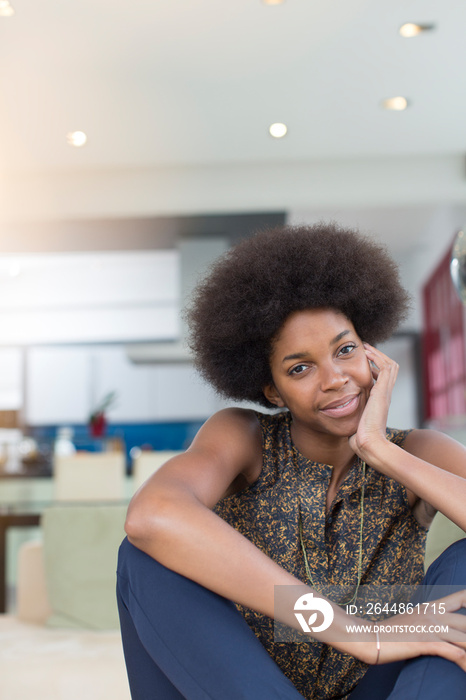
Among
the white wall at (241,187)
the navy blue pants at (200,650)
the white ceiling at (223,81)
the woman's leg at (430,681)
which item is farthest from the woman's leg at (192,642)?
the white wall at (241,187)

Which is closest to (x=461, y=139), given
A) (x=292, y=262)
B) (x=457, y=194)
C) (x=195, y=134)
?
(x=457, y=194)

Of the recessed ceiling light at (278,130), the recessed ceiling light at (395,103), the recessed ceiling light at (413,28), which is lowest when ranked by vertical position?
the recessed ceiling light at (278,130)

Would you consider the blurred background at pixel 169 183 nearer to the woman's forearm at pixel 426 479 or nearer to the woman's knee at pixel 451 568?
the woman's forearm at pixel 426 479

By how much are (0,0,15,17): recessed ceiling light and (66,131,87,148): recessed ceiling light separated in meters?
1.12

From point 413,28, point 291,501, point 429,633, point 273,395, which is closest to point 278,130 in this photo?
point 413,28

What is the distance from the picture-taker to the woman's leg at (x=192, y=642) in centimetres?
84

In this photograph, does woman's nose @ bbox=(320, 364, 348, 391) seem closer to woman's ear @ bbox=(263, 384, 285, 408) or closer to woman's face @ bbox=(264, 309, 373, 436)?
woman's face @ bbox=(264, 309, 373, 436)

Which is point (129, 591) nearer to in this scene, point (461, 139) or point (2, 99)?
point (2, 99)

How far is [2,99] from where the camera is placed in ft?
12.2

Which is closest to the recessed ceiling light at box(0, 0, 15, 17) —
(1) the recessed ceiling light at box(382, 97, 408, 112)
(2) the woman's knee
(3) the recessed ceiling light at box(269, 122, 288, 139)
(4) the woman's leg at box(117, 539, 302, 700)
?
(3) the recessed ceiling light at box(269, 122, 288, 139)

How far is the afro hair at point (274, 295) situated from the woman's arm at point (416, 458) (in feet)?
0.44

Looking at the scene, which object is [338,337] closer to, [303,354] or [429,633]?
[303,354]

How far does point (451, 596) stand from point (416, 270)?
621cm

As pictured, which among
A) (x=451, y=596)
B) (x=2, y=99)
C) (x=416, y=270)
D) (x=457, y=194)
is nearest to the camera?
(x=451, y=596)
